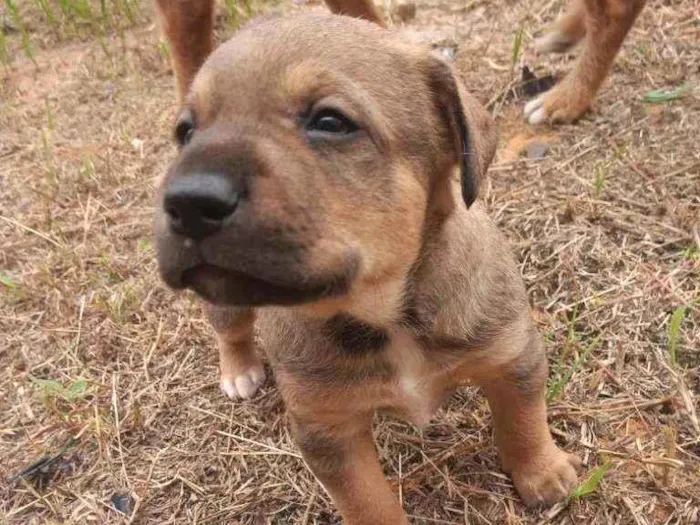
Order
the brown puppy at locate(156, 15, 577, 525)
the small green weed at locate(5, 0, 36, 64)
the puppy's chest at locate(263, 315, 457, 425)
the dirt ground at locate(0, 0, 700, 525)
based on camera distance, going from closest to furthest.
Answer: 1. the brown puppy at locate(156, 15, 577, 525)
2. the puppy's chest at locate(263, 315, 457, 425)
3. the dirt ground at locate(0, 0, 700, 525)
4. the small green weed at locate(5, 0, 36, 64)

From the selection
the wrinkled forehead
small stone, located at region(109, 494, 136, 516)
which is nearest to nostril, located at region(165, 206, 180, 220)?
the wrinkled forehead

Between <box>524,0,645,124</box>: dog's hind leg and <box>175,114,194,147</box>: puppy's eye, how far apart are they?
7.58 ft

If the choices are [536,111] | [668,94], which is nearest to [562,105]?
[536,111]

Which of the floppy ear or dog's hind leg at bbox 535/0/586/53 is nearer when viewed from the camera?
the floppy ear

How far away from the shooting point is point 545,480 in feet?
8.61

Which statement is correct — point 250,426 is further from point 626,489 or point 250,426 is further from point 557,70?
point 557,70

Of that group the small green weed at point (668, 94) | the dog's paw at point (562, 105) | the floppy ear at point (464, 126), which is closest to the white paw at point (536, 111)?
the dog's paw at point (562, 105)

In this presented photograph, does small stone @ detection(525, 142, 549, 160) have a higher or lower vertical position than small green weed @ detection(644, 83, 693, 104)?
lower

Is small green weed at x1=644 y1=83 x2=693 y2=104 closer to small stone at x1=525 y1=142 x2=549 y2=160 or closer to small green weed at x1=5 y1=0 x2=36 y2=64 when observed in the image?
small stone at x1=525 y1=142 x2=549 y2=160

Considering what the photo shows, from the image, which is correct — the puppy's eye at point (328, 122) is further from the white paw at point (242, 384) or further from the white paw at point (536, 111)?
the white paw at point (536, 111)

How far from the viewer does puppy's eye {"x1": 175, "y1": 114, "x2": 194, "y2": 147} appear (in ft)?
7.00

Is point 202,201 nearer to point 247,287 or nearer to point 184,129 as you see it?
point 247,287

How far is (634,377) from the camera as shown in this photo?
2.92 m

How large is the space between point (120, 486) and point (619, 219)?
→ 2.25 metres
